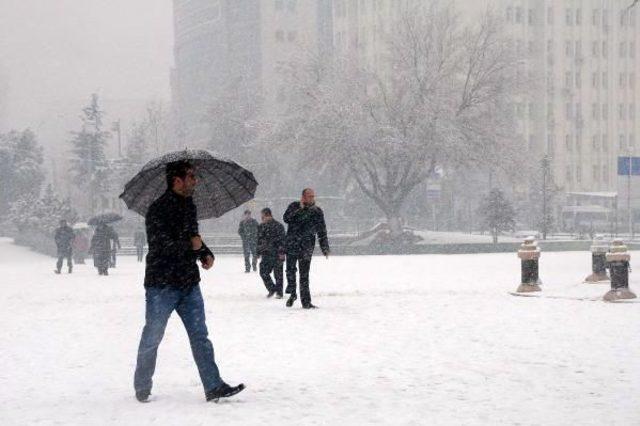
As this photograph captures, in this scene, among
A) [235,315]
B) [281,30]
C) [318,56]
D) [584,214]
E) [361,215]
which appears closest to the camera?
[235,315]

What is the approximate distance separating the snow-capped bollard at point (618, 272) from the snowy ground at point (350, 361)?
0.61 metres

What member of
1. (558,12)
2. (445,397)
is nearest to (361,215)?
(558,12)

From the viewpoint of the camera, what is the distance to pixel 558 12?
100000mm

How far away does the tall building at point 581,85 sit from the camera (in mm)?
99125

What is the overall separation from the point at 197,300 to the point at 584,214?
8264 cm

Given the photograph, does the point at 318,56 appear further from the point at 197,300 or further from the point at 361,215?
the point at 197,300

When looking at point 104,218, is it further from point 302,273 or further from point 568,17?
point 568,17

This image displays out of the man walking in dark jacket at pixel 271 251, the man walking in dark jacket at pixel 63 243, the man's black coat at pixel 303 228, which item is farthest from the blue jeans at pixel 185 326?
the man walking in dark jacket at pixel 63 243

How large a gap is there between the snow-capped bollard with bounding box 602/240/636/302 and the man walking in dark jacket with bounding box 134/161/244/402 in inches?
356

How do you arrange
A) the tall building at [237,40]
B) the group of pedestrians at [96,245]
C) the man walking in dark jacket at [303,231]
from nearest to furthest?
1. the man walking in dark jacket at [303,231]
2. the group of pedestrians at [96,245]
3. the tall building at [237,40]

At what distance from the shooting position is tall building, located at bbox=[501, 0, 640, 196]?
9912cm

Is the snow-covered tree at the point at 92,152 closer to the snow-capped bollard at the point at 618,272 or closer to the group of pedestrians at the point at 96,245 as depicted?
the group of pedestrians at the point at 96,245

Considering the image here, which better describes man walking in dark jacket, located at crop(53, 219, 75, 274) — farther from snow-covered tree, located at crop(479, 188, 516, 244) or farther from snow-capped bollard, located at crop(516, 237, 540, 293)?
snow-covered tree, located at crop(479, 188, 516, 244)

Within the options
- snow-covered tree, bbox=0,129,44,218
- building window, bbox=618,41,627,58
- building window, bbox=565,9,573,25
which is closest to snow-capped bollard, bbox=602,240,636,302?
snow-covered tree, bbox=0,129,44,218
